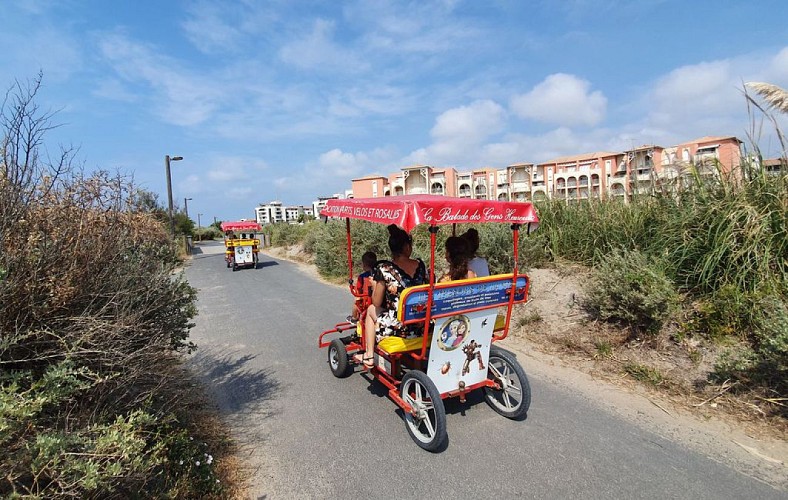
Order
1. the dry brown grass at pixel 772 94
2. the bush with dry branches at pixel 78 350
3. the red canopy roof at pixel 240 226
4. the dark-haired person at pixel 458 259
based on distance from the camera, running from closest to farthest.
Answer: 1. the bush with dry branches at pixel 78 350
2. the dark-haired person at pixel 458 259
3. the dry brown grass at pixel 772 94
4. the red canopy roof at pixel 240 226

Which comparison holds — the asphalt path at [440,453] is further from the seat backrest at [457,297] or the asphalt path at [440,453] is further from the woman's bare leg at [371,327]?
the seat backrest at [457,297]

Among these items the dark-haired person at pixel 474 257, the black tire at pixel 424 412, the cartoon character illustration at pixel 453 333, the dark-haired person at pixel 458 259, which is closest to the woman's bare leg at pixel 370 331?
the black tire at pixel 424 412

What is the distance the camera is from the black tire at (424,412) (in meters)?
3.09

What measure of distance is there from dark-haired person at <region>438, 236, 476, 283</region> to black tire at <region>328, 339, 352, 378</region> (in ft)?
5.03

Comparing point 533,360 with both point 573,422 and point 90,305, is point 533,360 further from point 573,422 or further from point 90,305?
point 90,305

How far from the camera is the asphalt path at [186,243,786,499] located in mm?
2758

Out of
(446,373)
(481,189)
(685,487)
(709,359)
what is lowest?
(685,487)

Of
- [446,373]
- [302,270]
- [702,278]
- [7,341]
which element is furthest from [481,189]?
[7,341]

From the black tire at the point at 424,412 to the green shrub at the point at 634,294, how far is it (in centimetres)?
304

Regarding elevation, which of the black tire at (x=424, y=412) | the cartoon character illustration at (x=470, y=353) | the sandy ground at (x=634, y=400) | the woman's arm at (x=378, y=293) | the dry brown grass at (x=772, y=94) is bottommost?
the sandy ground at (x=634, y=400)

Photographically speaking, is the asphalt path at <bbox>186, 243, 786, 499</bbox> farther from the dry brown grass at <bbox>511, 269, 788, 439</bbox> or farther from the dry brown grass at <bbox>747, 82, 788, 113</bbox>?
the dry brown grass at <bbox>747, 82, 788, 113</bbox>

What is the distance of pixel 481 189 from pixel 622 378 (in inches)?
1083

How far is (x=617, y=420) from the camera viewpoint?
3.62 metres

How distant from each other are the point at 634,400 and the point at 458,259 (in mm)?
2260
